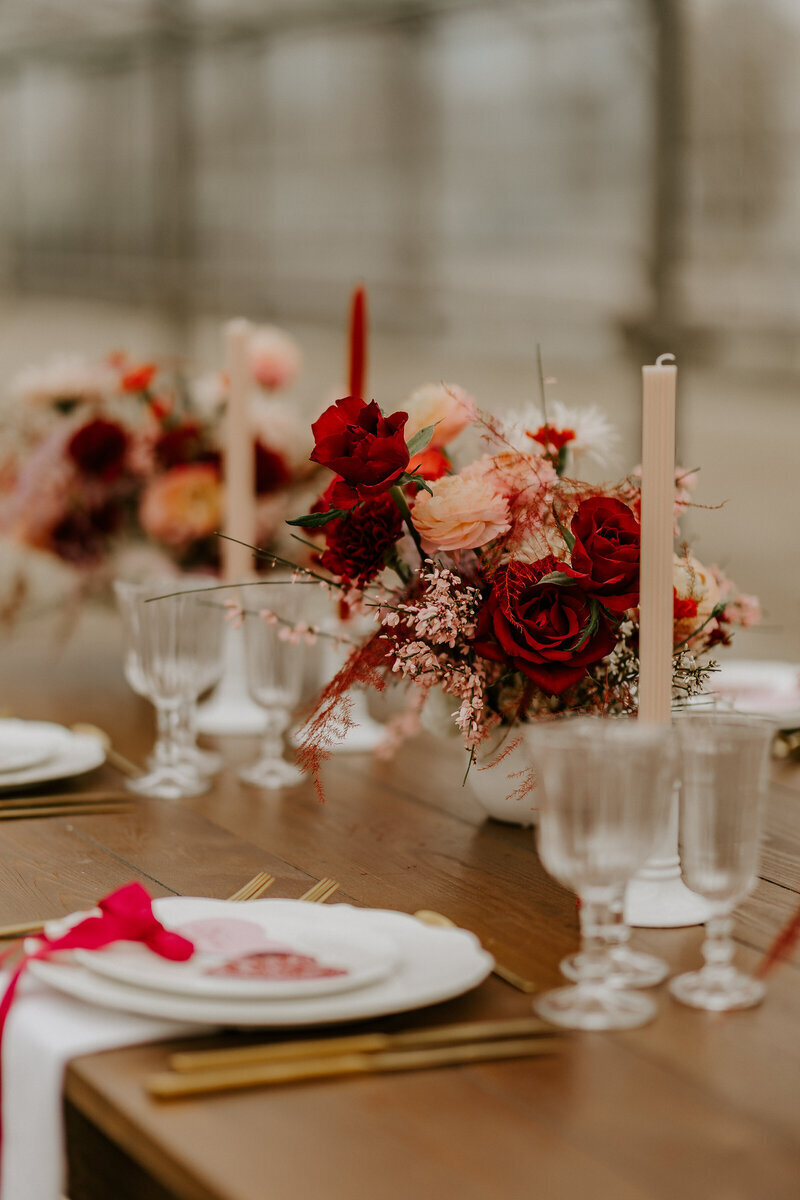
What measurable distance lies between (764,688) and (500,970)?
2.94ft

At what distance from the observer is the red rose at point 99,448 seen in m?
1.92

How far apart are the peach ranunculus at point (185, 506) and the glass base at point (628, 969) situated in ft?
3.50

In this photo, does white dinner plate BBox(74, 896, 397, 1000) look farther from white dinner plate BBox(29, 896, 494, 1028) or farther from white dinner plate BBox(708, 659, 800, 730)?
white dinner plate BBox(708, 659, 800, 730)

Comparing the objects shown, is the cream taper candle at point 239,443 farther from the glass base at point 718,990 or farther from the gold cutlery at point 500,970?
the glass base at point 718,990

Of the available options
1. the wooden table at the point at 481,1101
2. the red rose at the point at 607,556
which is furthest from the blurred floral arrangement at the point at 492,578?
the wooden table at the point at 481,1101

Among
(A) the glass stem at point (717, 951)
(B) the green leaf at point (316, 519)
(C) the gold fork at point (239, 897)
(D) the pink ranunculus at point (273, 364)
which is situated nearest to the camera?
(A) the glass stem at point (717, 951)

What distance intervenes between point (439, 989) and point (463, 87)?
582 cm

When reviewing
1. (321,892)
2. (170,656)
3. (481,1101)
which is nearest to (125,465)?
(170,656)

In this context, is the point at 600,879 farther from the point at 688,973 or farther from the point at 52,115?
the point at 52,115

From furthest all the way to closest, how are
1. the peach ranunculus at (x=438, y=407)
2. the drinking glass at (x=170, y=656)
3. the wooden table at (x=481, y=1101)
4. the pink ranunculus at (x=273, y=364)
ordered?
the pink ranunculus at (x=273, y=364) < the drinking glass at (x=170, y=656) < the peach ranunculus at (x=438, y=407) < the wooden table at (x=481, y=1101)

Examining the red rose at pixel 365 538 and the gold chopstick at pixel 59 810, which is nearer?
the red rose at pixel 365 538

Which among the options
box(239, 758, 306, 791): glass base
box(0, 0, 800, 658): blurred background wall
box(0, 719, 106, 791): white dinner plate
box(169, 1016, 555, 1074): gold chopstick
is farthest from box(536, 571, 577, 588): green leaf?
box(0, 0, 800, 658): blurred background wall

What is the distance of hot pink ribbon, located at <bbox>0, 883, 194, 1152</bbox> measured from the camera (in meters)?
0.87

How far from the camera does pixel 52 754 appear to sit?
1.45 metres
